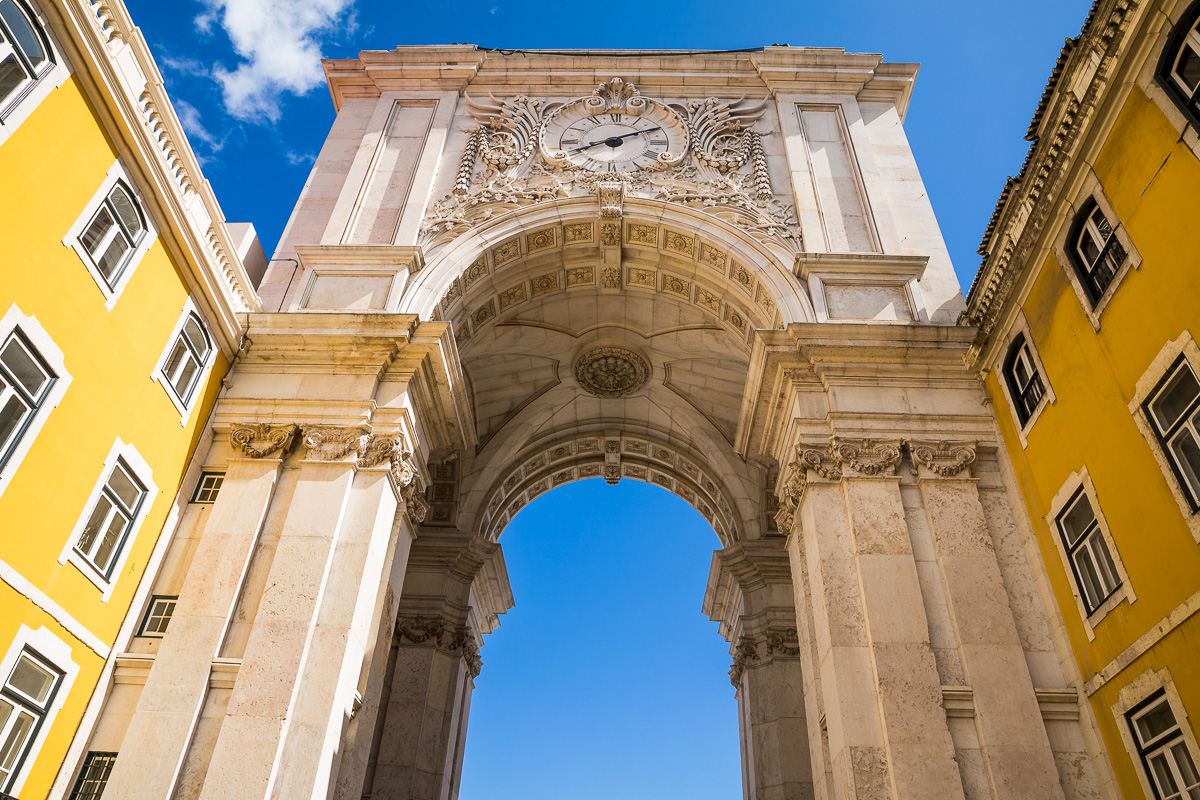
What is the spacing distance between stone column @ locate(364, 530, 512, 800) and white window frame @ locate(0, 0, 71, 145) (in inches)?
692

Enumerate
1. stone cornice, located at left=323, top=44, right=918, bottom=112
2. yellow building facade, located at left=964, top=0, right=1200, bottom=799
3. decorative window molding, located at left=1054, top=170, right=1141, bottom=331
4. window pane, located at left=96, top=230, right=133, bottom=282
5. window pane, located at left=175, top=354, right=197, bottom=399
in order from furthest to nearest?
stone cornice, located at left=323, top=44, right=918, bottom=112 < window pane, located at left=175, top=354, right=197, bottom=399 < window pane, located at left=96, top=230, right=133, bottom=282 < decorative window molding, located at left=1054, top=170, right=1141, bottom=331 < yellow building facade, located at left=964, top=0, right=1200, bottom=799

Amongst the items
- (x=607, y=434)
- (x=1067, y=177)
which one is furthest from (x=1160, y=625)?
(x=607, y=434)

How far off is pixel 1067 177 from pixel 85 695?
62.2ft

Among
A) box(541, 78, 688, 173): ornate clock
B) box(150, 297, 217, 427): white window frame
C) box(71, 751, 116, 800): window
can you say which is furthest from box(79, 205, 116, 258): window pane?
box(541, 78, 688, 173): ornate clock

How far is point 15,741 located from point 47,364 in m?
5.58

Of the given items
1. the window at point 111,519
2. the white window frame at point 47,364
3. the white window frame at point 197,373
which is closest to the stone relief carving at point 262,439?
the white window frame at point 197,373

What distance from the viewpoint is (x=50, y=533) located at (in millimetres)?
12125

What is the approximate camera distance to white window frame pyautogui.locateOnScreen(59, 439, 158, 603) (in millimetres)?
12797

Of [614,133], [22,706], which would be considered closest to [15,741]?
[22,706]

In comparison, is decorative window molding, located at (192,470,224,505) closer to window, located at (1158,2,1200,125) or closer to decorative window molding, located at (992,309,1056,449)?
decorative window molding, located at (992,309,1056,449)

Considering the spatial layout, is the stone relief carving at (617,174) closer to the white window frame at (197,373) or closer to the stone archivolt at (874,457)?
the white window frame at (197,373)

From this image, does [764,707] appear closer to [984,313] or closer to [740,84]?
[984,313]

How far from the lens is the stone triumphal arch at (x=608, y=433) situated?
45.5 ft

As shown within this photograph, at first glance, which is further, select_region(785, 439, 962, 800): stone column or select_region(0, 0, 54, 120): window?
select_region(785, 439, 962, 800): stone column
